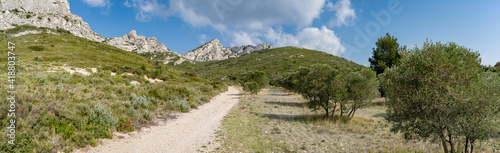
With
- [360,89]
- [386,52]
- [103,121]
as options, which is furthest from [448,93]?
[386,52]

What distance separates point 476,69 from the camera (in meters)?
8.76

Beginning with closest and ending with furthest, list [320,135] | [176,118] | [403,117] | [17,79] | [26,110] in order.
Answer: [403,117] → [26,110] → [320,135] → [17,79] → [176,118]

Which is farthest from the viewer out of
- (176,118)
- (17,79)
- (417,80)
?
(176,118)

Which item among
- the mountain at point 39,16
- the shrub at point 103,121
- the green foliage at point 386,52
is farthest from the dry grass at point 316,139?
the mountain at point 39,16

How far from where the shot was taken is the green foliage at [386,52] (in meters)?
44.8

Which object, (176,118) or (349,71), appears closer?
(176,118)

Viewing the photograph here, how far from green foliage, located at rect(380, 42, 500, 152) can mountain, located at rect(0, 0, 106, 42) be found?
14702cm

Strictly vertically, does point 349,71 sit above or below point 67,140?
above

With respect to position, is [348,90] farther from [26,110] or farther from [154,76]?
[154,76]

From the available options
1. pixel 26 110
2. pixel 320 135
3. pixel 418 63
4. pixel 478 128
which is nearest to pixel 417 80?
pixel 418 63

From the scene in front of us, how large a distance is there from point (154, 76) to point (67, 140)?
42.9m

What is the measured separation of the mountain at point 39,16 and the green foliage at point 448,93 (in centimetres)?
14702

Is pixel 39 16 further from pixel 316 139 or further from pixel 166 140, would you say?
pixel 316 139

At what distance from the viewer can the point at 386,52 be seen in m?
46.1
